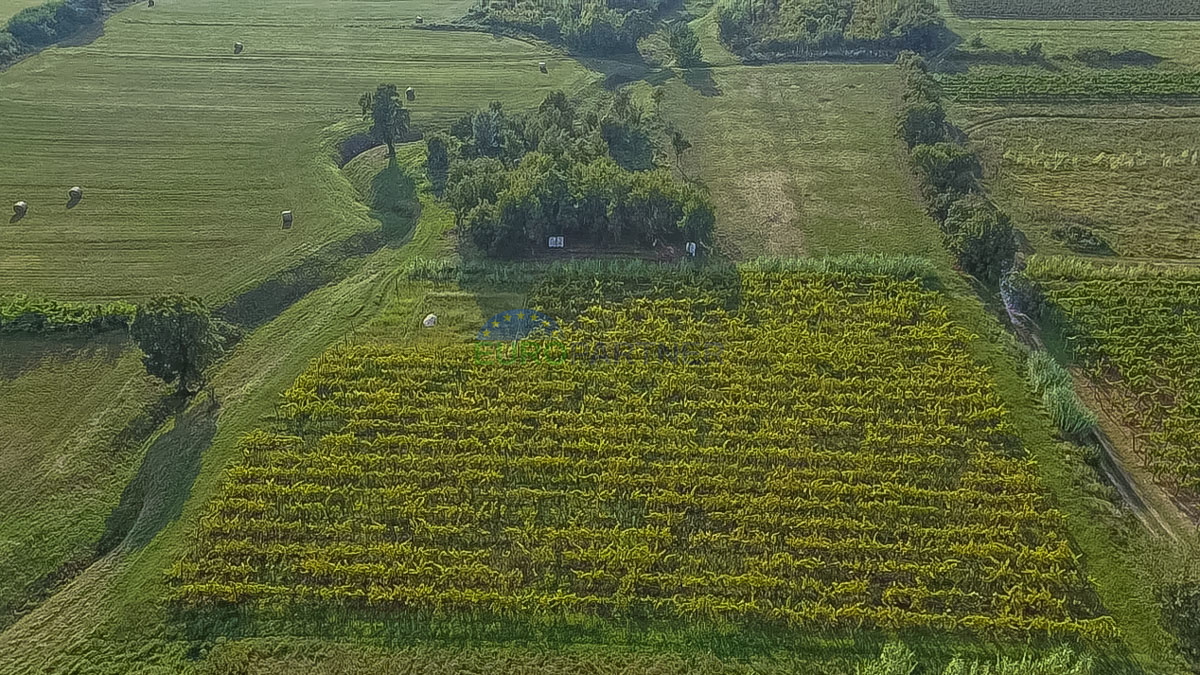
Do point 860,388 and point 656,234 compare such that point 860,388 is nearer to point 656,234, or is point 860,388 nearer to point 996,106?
point 656,234

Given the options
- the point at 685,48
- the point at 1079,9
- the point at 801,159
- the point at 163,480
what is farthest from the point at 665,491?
the point at 1079,9

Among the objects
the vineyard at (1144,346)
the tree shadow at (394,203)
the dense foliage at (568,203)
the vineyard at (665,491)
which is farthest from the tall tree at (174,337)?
the vineyard at (1144,346)

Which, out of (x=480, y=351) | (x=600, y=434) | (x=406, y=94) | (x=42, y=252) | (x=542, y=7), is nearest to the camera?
(x=600, y=434)

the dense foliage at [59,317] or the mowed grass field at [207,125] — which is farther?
the mowed grass field at [207,125]

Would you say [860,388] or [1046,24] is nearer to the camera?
[860,388]

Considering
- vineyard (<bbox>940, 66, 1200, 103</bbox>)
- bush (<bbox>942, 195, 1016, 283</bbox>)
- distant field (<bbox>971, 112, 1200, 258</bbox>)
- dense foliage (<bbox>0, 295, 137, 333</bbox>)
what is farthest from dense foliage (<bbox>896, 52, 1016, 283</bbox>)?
dense foliage (<bbox>0, 295, 137, 333</bbox>)

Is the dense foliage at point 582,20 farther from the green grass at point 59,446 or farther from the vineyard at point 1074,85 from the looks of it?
the green grass at point 59,446

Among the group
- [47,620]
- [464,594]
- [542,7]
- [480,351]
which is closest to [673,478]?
[464,594]
